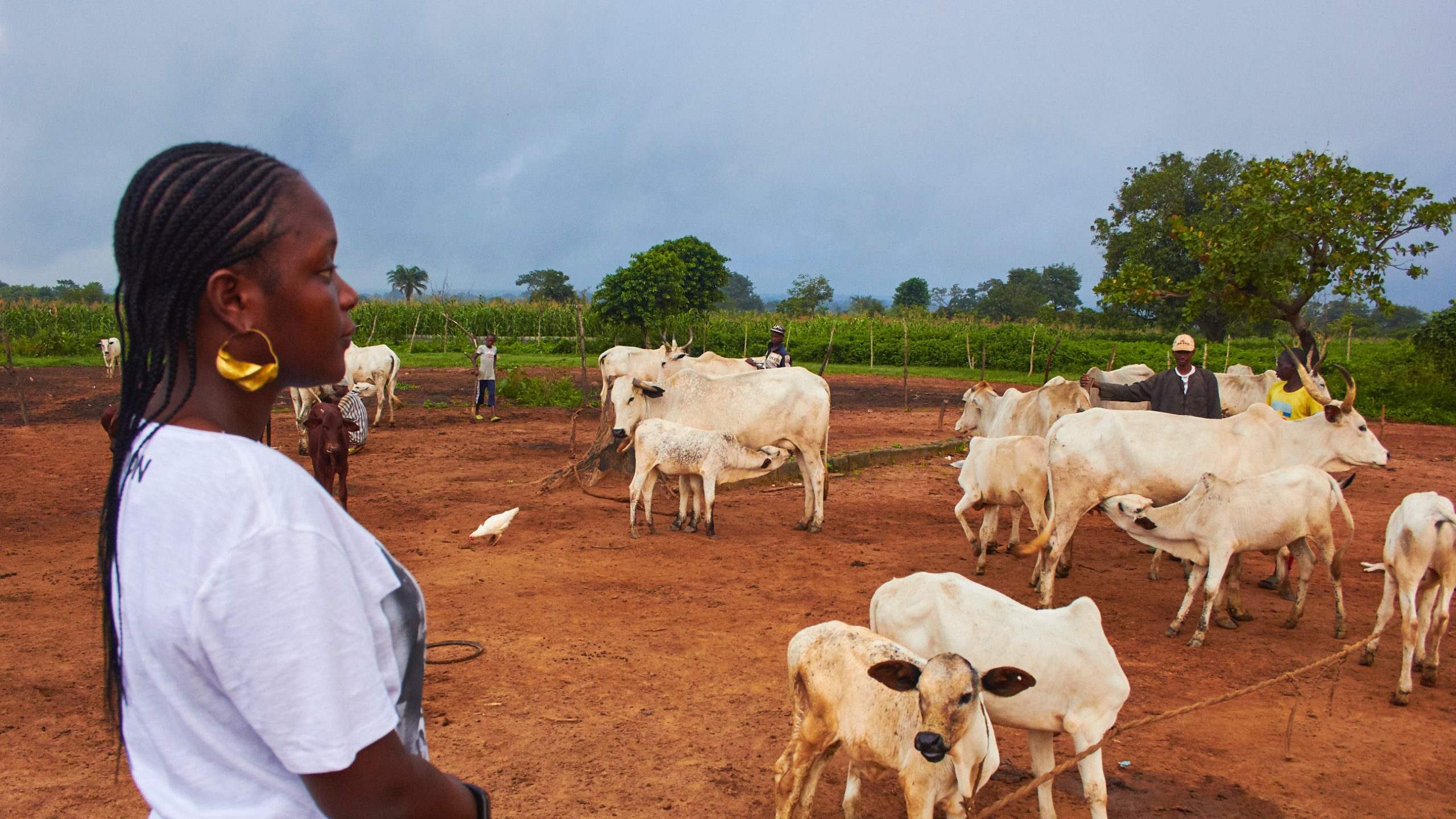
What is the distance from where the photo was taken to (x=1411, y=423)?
66.1 feet

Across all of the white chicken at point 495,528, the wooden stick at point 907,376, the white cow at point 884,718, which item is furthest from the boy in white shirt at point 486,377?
the white cow at point 884,718

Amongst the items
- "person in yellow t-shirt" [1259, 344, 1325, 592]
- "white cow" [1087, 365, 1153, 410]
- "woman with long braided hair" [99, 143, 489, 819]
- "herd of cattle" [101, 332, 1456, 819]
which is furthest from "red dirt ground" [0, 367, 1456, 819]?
"woman with long braided hair" [99, 143, 489, 819]

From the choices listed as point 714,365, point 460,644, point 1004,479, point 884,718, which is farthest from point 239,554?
point 714,365

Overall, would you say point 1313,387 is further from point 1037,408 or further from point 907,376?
point 907,376

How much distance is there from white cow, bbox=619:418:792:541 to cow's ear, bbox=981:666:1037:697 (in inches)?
237

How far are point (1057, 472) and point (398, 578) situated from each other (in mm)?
7081

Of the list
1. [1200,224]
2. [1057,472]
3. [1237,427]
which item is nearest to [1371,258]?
[1237,427]

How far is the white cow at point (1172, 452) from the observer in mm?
7348

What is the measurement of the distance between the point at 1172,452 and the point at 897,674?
201 inches

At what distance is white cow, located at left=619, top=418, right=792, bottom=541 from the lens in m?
9.45

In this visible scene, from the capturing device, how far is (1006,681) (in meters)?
3.37

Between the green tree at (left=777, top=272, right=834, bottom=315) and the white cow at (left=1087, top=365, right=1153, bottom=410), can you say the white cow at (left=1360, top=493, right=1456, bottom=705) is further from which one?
the green tree at (left=777, top=272, right=834, bottom=315)

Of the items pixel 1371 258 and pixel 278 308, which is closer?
pixel 278 308

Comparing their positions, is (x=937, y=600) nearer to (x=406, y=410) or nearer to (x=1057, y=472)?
(x=1057, y=472)
